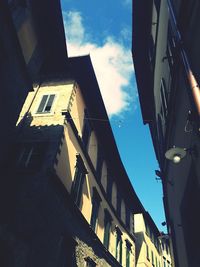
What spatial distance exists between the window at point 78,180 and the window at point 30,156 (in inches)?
91.2

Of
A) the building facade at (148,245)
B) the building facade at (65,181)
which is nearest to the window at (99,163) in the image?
the building facade at (65,181)

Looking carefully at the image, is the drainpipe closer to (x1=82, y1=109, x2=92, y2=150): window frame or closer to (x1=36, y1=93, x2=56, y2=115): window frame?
(x1=36, y1=93, x2=56, y2=115): window frame

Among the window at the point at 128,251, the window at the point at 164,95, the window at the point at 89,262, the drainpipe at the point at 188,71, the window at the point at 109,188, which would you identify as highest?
the window at the point at 109,188

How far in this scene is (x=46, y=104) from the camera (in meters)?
13.0

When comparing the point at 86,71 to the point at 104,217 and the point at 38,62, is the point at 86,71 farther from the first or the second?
the point at 104,217

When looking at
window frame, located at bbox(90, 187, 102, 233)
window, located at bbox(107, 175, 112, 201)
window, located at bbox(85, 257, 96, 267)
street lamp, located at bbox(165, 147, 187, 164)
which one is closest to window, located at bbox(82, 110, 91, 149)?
window frame, located at bbox(90, 187, 102, 233)

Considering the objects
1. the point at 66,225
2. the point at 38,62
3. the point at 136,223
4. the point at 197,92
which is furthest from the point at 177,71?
the point at 136,223

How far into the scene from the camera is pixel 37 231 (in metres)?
8.55

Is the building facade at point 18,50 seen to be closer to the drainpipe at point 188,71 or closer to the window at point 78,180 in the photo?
the window at point 78,180

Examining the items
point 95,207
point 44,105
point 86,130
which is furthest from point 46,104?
point 95,207

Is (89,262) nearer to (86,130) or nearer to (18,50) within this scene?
(86,130)

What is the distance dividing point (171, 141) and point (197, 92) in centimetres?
414

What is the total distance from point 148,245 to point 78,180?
54.6ft

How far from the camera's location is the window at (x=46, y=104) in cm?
1273
